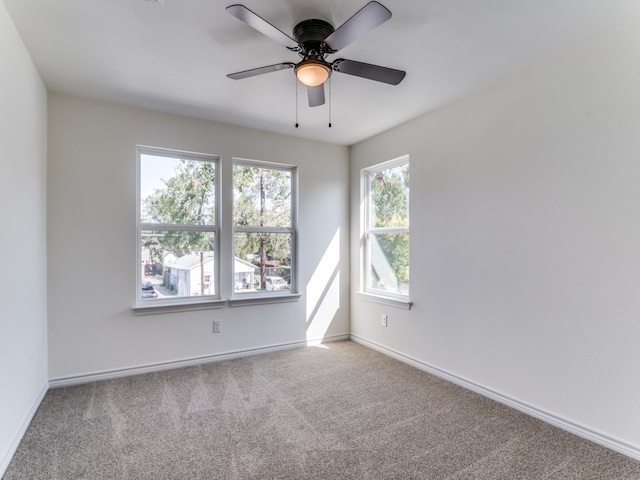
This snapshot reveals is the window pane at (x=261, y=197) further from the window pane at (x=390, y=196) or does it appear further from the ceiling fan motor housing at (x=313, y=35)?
the ceiling fan motor housing at (x=313, y=35)

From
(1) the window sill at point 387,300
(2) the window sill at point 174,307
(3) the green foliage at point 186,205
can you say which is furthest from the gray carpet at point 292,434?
(3) the green foliage at point 186,205

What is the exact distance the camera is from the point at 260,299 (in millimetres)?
3707

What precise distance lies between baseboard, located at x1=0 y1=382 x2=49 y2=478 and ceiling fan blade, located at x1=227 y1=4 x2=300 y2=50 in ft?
8.35

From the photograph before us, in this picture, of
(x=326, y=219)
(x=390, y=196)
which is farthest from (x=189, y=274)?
(x=390, y=196)

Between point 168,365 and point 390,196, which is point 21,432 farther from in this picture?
point 390,196

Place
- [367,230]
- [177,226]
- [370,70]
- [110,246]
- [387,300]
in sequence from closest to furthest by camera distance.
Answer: [370,70] < [110,246] < [177,226] < [387,300] < [367,230]

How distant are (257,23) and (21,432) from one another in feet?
9.02

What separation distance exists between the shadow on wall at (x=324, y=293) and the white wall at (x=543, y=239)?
117 centimetres

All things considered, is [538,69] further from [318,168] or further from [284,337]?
[284,337]

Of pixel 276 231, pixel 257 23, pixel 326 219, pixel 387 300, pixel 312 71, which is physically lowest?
pixel 387 300

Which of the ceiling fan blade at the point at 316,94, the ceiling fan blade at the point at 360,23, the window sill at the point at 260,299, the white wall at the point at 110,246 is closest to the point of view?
the ceiling fan blade at the point at 360,23

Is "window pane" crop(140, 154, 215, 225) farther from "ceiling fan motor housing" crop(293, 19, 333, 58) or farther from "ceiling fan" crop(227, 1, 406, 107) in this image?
"ceiling fan motor housing" crop(293, 19, 333, 58)

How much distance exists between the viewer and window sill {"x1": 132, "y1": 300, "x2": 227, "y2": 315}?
3149 mm

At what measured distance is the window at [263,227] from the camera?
3.72 meters
